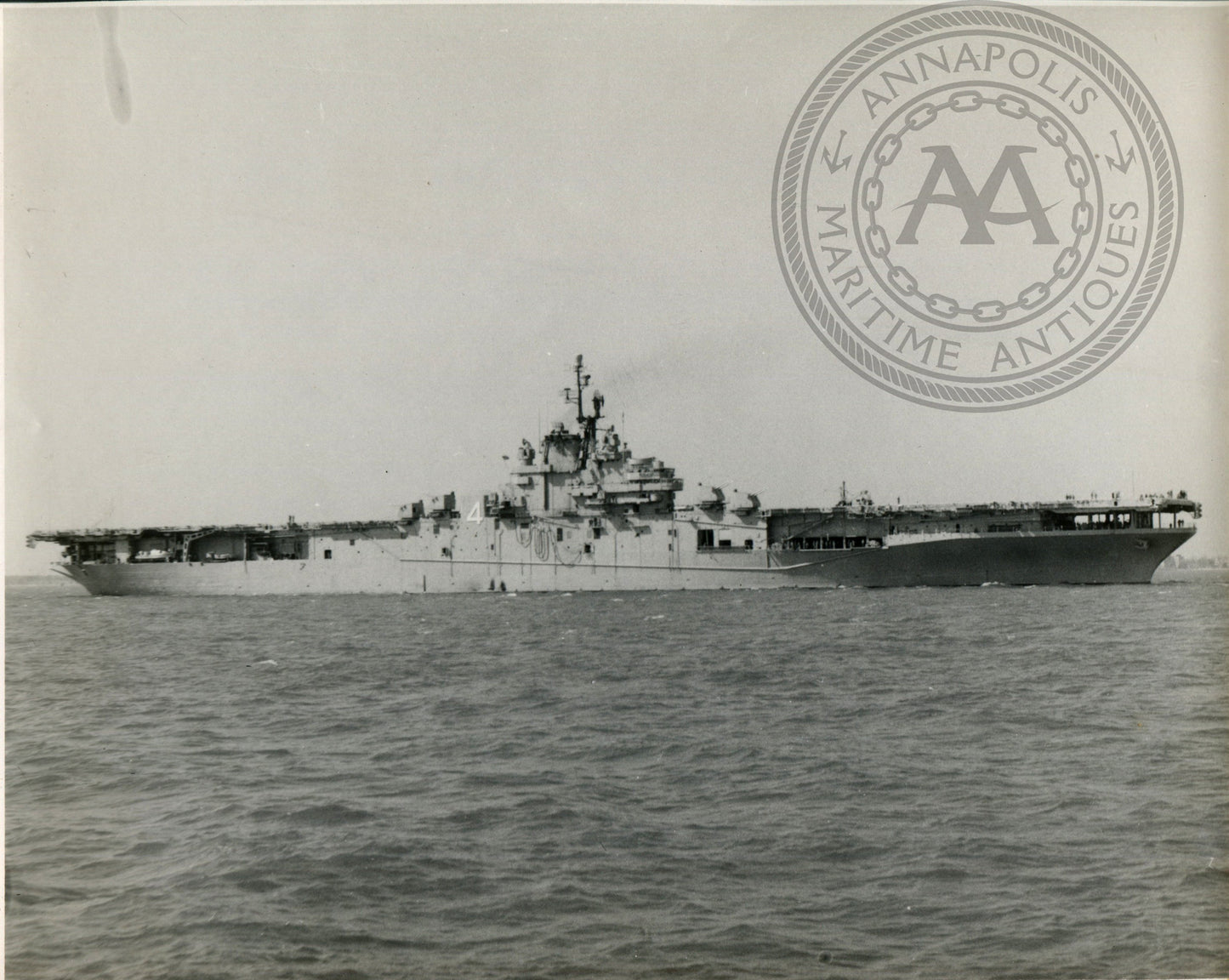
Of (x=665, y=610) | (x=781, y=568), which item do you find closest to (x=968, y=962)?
(x=665, y=610)

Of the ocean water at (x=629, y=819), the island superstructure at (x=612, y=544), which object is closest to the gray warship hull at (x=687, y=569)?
the island superstructure at (x=612, y=544)

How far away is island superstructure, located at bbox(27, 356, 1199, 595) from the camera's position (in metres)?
23.4

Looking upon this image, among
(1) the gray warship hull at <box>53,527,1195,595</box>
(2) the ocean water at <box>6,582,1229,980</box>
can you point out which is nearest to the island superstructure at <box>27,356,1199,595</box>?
(1) the gray warship hull at <box>53,527,1195,595</box>

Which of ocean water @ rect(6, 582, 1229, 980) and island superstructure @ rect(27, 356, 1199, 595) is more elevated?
island superstructure @ rect(27, 356, 1199, 595)

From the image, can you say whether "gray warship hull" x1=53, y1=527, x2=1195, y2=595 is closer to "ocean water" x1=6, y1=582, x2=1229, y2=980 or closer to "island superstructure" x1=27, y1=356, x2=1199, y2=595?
"island superstructure" x1=27, y1=356, x2=1199, y2=595

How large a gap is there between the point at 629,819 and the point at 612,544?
18.9 meters

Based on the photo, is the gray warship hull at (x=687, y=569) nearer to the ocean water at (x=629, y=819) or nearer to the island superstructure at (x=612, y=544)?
the island superstructure at (x=612, y=544)

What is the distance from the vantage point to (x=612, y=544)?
2514cm

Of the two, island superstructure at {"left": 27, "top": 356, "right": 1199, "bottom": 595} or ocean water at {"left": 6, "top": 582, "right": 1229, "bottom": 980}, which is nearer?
ocean water at {"left": 6, "top": 582, "right": 1229, "bottom": 980}

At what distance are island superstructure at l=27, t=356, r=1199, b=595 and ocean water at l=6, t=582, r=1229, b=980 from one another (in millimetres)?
12473

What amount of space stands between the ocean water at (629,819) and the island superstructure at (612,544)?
12.5 m

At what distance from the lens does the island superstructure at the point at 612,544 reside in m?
23.4

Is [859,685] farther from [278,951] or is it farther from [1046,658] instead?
[278,951]

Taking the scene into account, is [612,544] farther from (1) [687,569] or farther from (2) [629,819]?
(2) [629,819]
